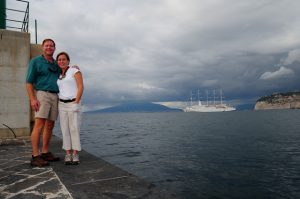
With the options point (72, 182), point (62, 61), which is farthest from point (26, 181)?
point (62, 61)

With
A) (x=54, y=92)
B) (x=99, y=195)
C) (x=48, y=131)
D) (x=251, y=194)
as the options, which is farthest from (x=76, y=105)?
(x=251, y=194)

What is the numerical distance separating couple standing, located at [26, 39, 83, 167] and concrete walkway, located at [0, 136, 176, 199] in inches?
18.7

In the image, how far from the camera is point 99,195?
129 inches

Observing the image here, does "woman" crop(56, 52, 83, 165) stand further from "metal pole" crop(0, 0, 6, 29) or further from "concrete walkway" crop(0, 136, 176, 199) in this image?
"metal pole" crop(0, 0, 6, 29)

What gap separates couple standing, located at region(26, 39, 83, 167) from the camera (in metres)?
5.25

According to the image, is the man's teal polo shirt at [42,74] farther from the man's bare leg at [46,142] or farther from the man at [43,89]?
the man's bare leg at [46,142]

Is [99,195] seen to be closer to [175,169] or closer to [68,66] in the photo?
[68,66]

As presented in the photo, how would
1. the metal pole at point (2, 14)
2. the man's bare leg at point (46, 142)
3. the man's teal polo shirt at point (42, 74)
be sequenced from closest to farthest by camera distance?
the man's teal polo shirt at point (42, 74), the man's bare leg at point (46, 142), the metal pole at point (2, 14)

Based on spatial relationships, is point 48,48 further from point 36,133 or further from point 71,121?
point 36,133

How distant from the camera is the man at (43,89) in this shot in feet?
17.3

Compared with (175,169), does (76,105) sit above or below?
above

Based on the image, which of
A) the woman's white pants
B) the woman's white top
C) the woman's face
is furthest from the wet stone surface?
the woman's face

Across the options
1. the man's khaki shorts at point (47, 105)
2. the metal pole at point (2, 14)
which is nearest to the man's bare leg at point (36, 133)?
the man's khaki shorts at point (47, 105)

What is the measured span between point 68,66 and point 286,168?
12.7 metres
